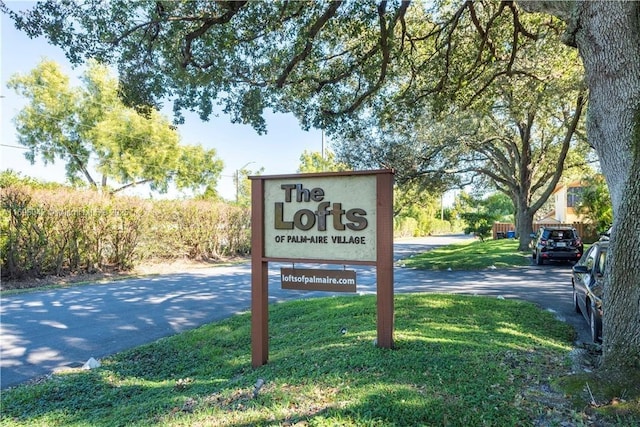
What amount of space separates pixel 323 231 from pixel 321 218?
141 mm

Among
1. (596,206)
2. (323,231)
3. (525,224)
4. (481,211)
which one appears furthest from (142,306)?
(481,211)

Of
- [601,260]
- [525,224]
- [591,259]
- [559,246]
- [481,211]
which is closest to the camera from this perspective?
[601,260]

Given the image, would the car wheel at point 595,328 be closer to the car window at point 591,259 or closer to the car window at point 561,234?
the car window at point 591,259

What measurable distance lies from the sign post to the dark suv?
14164 millimetres

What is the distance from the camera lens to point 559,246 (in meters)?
15.8

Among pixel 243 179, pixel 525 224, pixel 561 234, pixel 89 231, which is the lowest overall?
pixel 561 234

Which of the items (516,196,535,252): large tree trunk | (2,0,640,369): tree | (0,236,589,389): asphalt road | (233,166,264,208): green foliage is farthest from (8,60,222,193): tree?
(516,196,535,252): large tree trunk

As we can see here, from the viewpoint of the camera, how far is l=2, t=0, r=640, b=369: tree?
344cm

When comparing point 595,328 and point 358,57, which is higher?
point 358,57

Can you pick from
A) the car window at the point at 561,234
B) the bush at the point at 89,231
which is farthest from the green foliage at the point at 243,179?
the car window at the point at 561,234

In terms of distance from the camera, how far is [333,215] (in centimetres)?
436

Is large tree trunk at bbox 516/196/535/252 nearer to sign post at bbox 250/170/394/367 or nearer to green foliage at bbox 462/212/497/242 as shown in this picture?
green foliage at bbox 462/212/497/242

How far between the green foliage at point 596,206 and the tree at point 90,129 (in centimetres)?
2689

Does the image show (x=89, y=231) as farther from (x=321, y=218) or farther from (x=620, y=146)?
(x=620, y=146)
